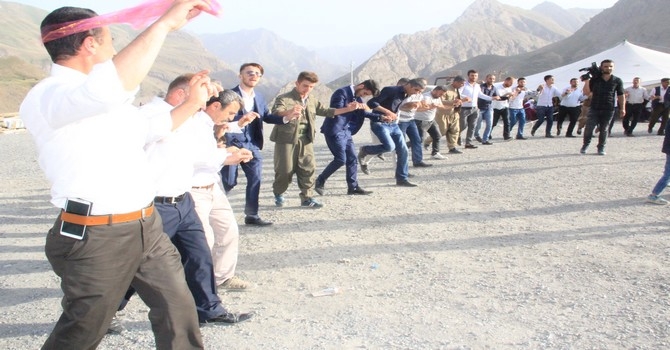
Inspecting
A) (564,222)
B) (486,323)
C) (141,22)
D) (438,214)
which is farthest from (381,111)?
(141,22)

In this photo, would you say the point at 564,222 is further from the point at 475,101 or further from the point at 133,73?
the point at 475,101

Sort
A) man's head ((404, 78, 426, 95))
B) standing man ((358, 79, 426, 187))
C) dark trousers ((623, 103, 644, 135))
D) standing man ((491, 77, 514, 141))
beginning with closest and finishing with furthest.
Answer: standing man ((358, 79, 426, 187)), man's head ((404, 78, 426, 95)), standing man ((491, 77, 514, 141)), dark trousers ((623, 103, 644, 135))

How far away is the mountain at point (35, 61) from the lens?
55500mm

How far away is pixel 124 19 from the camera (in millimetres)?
2092

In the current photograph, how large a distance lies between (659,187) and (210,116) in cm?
574

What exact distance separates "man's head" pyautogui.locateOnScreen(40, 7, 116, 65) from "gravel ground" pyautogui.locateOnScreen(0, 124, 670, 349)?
2.08 m

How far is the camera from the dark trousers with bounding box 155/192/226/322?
10.4 feet

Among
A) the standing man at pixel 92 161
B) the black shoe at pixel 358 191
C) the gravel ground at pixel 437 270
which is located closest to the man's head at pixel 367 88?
the black shoe at pixel 358 191

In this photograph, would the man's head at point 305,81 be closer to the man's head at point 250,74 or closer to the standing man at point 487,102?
the man's head at point 250,74

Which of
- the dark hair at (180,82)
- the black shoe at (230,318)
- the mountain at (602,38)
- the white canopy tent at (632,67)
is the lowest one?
the black shoe at (230,318)

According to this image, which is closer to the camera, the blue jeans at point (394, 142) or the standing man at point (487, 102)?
the blue jeans at point (394, 142)

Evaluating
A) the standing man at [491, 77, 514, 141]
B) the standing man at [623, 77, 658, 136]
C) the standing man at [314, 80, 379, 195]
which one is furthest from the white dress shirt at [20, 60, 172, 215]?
the standing man at [623, 77, 658, 136]

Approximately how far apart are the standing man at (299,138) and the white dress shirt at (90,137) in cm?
428

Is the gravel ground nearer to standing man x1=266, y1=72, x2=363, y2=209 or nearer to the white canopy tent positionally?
standing man x1=266, y1=72, x2=363, y2=209
